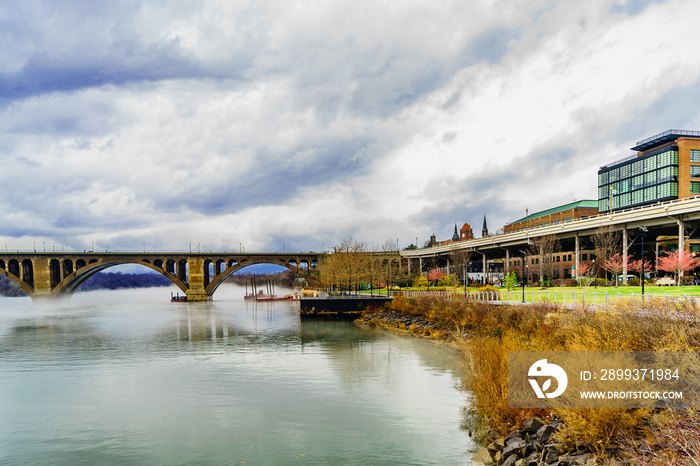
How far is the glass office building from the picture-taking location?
10831cm

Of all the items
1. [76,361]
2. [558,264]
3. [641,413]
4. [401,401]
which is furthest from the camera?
[558,264]

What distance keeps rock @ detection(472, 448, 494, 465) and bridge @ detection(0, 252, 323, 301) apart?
106 meters

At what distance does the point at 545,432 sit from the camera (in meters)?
11.1

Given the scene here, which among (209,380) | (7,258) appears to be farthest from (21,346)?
(7,258)

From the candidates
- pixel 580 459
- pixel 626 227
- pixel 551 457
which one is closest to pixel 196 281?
pixel 626 227

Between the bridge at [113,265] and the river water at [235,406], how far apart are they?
80.0 m

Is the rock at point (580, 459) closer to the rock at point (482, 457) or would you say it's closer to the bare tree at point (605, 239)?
the rock at point (482, 457)

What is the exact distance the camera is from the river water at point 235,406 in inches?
529

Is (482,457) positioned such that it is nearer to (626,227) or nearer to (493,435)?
(493,435)

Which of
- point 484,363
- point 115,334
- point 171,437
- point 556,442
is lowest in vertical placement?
point 115,334

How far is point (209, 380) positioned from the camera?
76.5 ft

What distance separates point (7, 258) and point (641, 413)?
457ft

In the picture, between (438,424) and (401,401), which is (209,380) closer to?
(401,401)

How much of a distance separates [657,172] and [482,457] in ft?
421
